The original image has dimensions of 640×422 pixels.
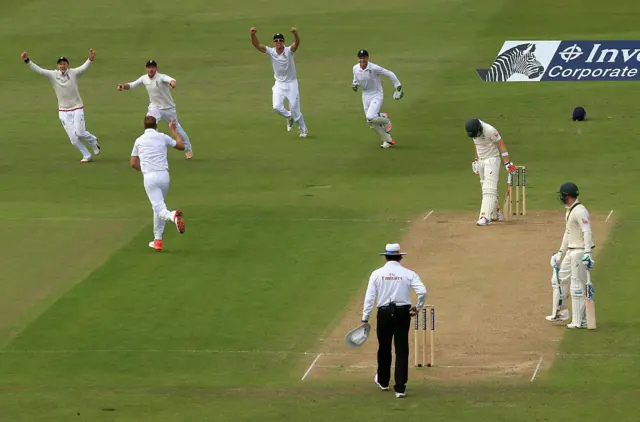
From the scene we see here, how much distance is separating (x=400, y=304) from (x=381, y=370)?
0.98 metres

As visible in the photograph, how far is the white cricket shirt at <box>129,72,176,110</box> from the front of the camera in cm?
3403

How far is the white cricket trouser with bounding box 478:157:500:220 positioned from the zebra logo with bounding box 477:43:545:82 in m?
15.8

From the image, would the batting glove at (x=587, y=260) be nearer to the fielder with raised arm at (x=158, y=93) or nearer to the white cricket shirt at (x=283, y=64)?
the fielder with raised arm at (x=158, y=93)

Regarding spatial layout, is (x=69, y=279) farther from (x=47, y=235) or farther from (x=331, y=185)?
(x=331, y=185)

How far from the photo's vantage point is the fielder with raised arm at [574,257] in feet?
71.9

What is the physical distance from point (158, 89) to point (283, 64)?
367 cm

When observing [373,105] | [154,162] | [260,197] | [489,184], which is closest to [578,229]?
[489,184]

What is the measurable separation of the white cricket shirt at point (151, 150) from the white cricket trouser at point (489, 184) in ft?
19.1

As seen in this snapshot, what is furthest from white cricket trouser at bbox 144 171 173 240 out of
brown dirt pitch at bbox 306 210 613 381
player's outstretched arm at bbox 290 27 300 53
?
player's outstretched arm at bbox 290 27 300 53

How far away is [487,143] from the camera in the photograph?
92.3 feet

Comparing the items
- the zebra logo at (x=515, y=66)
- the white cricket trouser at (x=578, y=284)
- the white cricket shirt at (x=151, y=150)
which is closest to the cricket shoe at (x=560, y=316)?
the white cricket trouser at (x=578, y=284)

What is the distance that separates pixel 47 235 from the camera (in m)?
28.4

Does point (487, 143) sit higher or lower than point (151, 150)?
higher

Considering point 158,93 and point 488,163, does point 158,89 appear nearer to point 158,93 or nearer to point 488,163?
point 158,93
